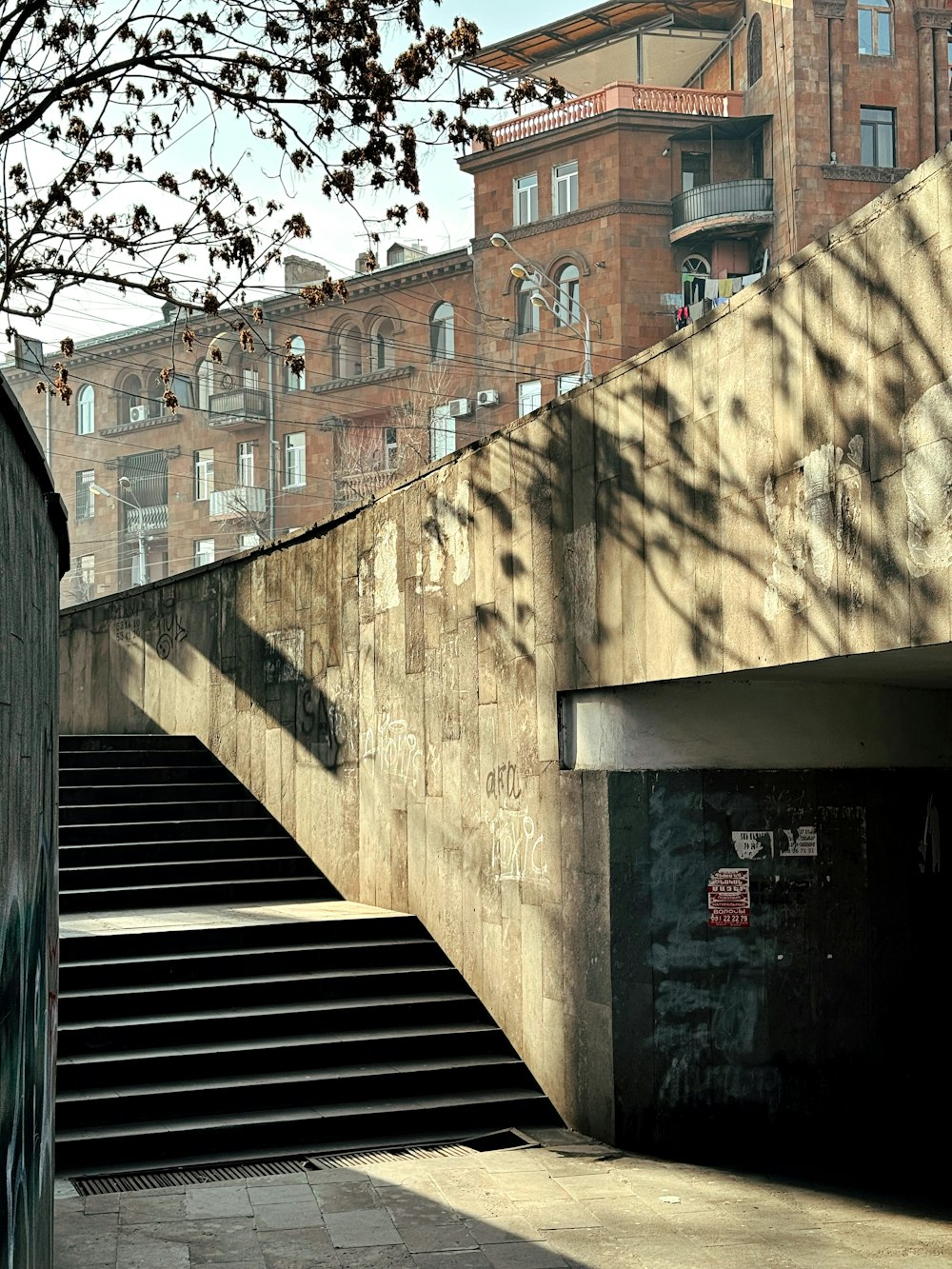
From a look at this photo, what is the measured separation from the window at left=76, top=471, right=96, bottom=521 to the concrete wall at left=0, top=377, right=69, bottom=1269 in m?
55.5

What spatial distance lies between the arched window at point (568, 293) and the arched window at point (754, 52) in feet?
23.4

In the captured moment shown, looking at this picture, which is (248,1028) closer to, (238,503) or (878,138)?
(878,138)

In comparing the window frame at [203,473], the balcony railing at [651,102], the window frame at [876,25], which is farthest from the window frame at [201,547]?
the window frame at [876,25]

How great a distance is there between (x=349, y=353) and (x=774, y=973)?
146 ft

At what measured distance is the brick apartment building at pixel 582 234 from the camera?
3959 cm

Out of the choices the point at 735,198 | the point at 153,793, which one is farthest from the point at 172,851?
the point at 735,198

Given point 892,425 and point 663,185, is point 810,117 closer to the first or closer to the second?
point 663,185

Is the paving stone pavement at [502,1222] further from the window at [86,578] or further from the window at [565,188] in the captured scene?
the window at [86,578]

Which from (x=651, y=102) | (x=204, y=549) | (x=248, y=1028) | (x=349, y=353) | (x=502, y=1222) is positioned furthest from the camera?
(x=204, y=549)

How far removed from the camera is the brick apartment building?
39.6m

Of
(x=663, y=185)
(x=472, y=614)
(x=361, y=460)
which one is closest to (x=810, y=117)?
(x=663, y=185)

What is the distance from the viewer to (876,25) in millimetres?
39531

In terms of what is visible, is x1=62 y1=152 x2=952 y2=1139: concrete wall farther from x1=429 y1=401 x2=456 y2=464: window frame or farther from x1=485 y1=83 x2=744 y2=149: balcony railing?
x1=429 y1=401 x2=456 y2=464: window frame

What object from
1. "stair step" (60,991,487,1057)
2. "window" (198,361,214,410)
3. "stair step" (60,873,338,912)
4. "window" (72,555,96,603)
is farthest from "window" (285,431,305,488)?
"stair step" (60,991,487,1057)
